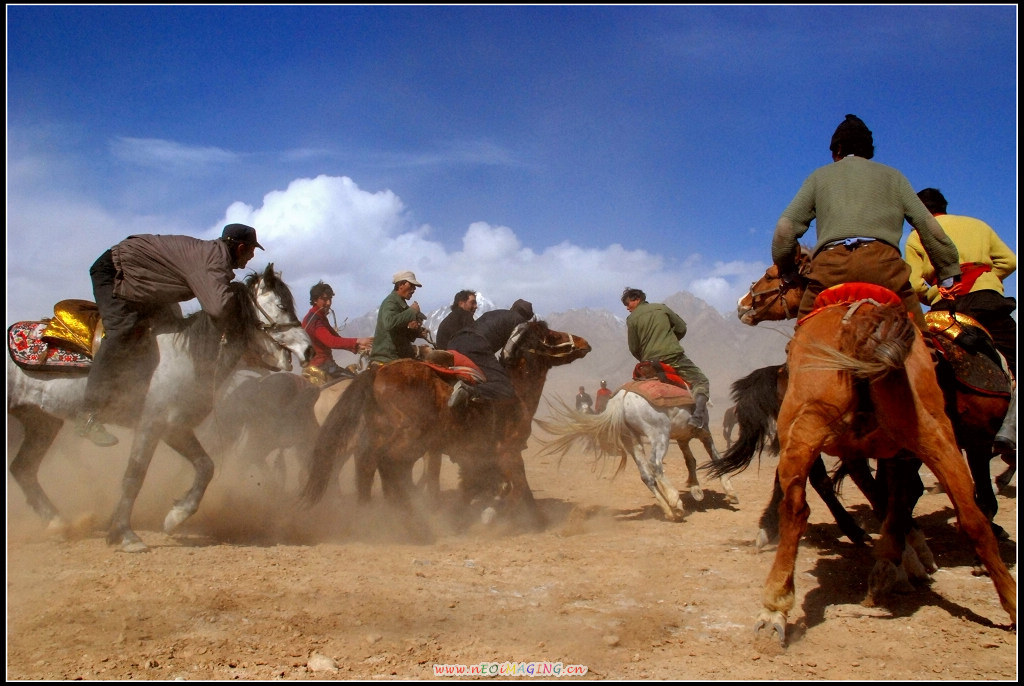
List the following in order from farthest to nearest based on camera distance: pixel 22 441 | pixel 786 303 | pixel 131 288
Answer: pixel 22 441 → pixel 131 288 → pixel 786 303

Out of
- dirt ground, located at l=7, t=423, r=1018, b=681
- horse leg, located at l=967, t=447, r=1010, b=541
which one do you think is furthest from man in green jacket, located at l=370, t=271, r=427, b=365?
horse leg, located at l=967, t=447, r=1010, b=541

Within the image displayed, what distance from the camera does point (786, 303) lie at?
473cm

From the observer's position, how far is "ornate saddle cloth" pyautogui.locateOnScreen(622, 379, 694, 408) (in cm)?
789

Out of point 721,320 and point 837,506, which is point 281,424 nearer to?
point 837,506

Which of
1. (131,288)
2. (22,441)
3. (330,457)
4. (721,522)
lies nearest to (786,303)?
(721,522)

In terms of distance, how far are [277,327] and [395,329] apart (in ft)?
7.42

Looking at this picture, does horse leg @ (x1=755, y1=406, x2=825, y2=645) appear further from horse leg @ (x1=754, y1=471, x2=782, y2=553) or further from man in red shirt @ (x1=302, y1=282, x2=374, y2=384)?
man in red shirt @ (x1=302, y1=282, x2=374, y2=384)

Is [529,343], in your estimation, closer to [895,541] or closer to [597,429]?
[597,429]

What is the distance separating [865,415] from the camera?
12.0ft

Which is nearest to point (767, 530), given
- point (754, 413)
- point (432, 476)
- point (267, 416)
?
point (754, 413)

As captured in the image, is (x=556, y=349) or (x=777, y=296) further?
(x=556, y=349)

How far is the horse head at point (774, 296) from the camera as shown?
4625mm

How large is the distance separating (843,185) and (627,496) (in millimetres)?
6054

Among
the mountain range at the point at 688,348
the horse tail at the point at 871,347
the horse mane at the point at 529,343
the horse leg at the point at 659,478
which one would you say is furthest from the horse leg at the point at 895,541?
the mountain range at the point at 688,348
